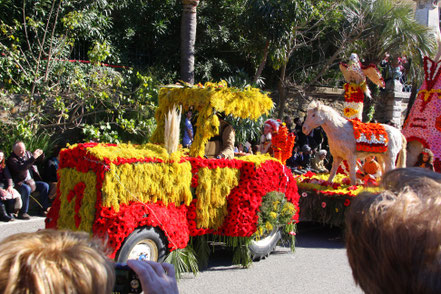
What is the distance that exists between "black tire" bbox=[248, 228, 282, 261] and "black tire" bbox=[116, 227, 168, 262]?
1.53 meters

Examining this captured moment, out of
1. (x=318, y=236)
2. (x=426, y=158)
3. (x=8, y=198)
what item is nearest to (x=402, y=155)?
(x=426, y=158)

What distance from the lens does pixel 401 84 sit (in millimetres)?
19031

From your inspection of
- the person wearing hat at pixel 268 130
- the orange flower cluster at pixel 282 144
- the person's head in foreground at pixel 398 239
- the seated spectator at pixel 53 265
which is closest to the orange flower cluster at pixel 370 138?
the orange flower cluster at pixel 282 144

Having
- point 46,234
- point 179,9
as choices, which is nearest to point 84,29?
point 179,9

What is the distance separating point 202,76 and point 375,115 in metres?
8.86

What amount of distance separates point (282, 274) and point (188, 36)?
7.82 meters

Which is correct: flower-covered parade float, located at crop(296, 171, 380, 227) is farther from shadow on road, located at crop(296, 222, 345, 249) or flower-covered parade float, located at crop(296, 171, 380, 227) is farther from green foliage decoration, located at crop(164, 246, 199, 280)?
green foliage decoration, located at crop(164, 246, 199, 280)

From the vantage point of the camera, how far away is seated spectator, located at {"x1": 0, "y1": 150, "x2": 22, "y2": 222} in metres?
7.77

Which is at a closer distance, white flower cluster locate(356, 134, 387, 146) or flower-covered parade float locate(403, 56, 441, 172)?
white flower cluster locate(356, 134, 387, 146)

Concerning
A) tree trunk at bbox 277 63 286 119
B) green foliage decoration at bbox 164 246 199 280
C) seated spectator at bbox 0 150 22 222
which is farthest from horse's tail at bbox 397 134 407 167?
tree trunk at bbox 277 63 286 119

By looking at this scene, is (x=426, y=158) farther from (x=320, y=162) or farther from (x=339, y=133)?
(x=320, y=162)

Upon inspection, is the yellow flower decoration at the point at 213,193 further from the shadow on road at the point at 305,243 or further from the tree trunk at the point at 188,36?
the tree trunk at the point at 188,36

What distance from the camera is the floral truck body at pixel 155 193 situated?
178 inches

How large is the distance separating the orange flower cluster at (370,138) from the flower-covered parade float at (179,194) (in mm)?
1935
